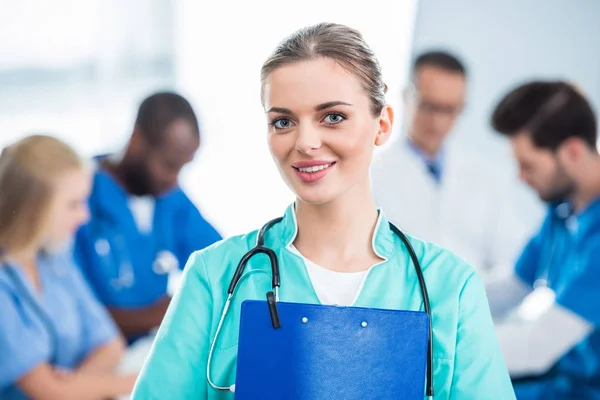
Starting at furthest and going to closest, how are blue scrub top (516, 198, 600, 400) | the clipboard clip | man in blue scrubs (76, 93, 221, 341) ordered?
1. man in blue scrubs (76, 93, 221, 341)
2. blue scrub top (516, 198, 600, 400)
3. the clipboard clip

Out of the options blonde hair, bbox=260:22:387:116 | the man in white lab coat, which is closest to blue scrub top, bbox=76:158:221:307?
the man in white lab coat

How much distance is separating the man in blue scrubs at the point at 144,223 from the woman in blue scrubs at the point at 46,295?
241 mm

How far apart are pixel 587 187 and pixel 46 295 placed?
51.9 inches

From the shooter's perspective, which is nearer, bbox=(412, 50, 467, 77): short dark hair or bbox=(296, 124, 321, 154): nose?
bbox=(296, 124, 321, 154): nose

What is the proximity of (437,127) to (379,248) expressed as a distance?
1.75m

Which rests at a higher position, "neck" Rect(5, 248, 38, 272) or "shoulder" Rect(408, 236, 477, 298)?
"shoulder" Rect(408, 236, 477, 298)

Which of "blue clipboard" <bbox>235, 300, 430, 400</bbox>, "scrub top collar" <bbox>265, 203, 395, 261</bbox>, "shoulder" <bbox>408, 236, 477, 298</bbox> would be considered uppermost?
"scrub top collar" <bbox>265, 203, 395, 261</bbox>

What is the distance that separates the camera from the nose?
2.60 feet

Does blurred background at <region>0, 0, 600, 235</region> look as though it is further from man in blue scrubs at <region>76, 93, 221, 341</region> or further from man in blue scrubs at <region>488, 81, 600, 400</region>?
man in blue scrubs at <region>488, 81, 600, 400</region>

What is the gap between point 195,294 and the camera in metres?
0.84

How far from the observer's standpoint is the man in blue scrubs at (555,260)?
5.81 feet

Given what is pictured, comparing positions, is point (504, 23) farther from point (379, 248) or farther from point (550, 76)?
point (379, 248)

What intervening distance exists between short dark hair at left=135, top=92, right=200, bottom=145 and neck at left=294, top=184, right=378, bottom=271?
1.36m

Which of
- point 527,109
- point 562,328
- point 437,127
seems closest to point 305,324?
point 562,328
